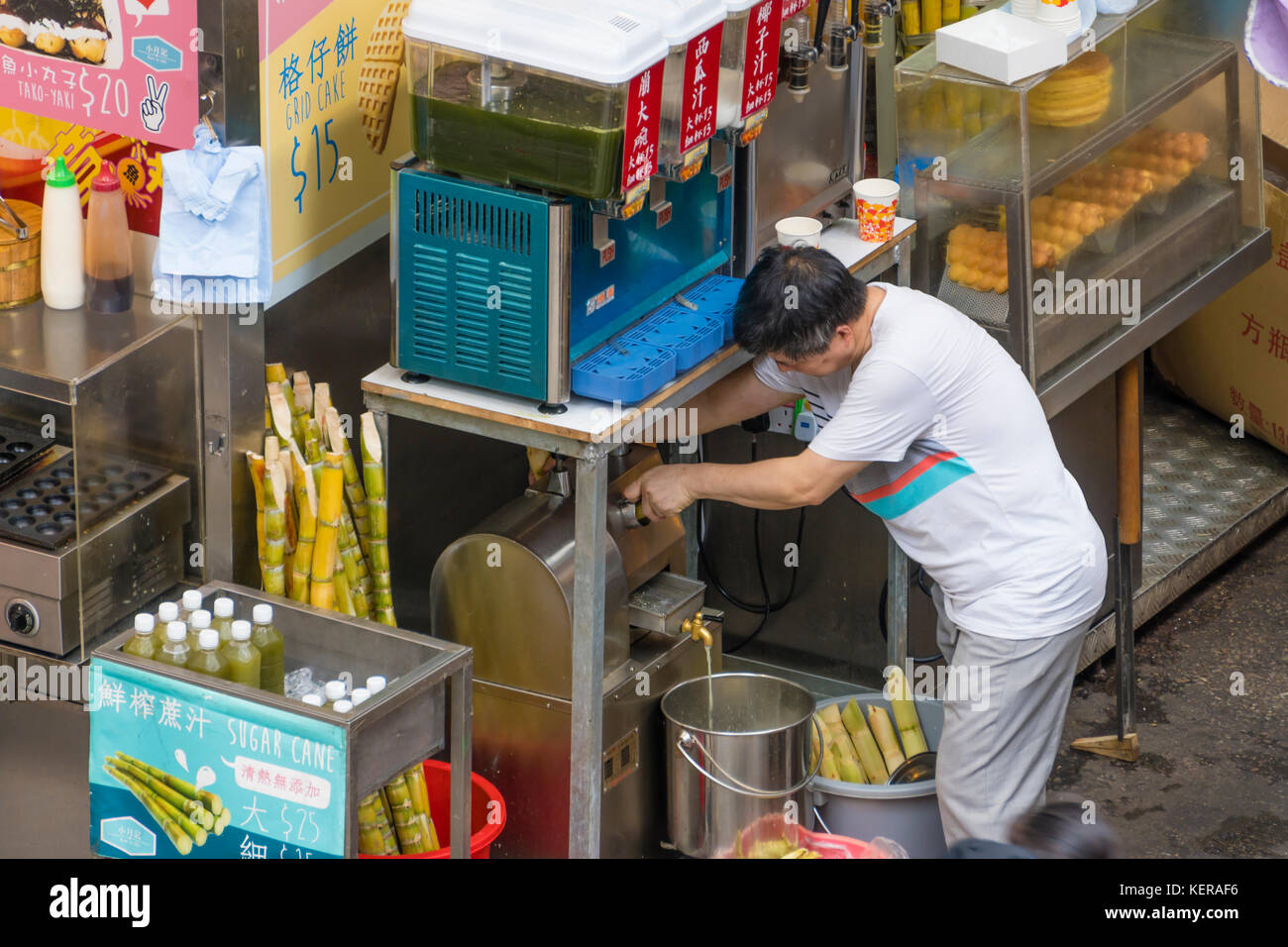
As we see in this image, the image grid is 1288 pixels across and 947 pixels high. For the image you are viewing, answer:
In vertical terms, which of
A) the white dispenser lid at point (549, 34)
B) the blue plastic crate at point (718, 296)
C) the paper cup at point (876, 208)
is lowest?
the blue plastic crate at point (718, 296)

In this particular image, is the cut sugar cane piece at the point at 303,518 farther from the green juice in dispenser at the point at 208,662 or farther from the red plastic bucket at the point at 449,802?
the red plastic bucket at the point at 449,802

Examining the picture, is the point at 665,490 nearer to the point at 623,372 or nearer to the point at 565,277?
the point at 623,372

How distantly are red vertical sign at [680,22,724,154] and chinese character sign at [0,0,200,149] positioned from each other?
3.27 ft

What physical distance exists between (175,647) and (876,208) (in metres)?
2.07

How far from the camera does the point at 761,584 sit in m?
5.65

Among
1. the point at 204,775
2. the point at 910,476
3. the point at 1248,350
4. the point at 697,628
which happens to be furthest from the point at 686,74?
the point at 1248,350

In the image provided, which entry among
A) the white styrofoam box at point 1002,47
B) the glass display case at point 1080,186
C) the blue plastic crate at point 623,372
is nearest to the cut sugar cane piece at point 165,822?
the blue plastic crate at point 623,372

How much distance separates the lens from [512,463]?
511 cm

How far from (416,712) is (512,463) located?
1.46m

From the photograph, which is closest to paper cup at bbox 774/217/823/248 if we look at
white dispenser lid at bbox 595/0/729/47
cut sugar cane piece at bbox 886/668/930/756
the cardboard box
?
white dispenser lid at bbox 595/0/729/47

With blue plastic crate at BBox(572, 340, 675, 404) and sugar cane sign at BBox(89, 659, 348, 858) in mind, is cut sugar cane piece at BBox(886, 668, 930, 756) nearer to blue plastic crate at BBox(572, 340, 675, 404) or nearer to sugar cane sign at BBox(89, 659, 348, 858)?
blue plastic crate at BBox(572, 340, 675, 404)

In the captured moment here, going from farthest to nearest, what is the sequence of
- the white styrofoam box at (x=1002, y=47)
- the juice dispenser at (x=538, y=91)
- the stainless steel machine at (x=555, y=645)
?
the white styrofoam box at (x=1002, y=47)
the stainless steel machine at (x=555, y=645)
the juice dispenser at (x=538, y=91)

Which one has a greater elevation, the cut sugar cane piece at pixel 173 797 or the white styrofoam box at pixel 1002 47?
the white styrofoam box at pixel 1002 47

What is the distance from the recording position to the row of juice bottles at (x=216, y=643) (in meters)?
3.71
